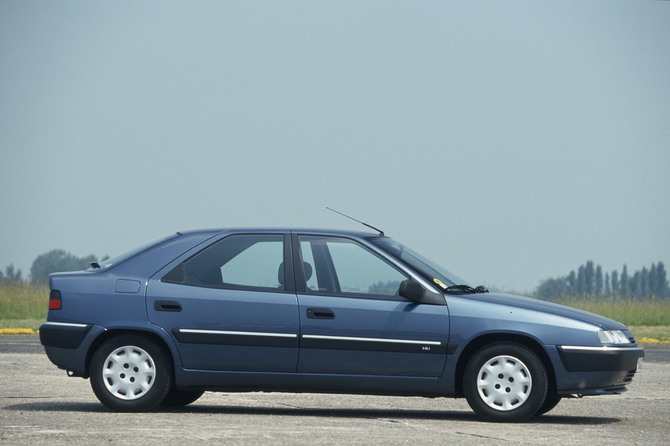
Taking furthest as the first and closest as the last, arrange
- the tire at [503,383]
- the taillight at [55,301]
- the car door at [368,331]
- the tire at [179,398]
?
the tire at [179,398] < the taillight at [55,301] < the car door at [368,331] < the tire at [503,383]

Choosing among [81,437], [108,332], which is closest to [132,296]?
[108,332]

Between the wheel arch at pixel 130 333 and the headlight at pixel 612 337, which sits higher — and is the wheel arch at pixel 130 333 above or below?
below

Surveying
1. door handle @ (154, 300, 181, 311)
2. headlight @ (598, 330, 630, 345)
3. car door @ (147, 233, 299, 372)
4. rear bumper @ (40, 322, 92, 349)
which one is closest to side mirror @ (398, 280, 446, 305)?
car door @ (147, 233, 299, 372)

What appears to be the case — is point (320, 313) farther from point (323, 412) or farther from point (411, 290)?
point (323, 412)

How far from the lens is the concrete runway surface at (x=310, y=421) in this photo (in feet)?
28.1

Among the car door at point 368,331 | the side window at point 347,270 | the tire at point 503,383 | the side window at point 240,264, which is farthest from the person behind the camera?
the side window at point 240,264

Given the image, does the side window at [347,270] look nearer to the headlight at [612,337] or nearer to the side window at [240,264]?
the side window at [240,264]

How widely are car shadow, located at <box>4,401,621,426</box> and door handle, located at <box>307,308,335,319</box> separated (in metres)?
0.97

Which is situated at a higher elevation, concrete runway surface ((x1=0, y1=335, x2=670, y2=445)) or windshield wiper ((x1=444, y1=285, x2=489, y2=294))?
windshield wiper ((x1=444, y1=285, x2=489, y2=294))

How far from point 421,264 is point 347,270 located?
751 mm

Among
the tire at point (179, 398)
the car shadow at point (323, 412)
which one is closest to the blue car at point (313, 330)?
the car shadow at point (323, 412)

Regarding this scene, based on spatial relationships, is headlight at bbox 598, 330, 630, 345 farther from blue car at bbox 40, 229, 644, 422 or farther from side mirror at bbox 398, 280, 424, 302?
side mirror at bbox 398, 280, 424, 302

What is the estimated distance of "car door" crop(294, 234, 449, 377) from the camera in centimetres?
998

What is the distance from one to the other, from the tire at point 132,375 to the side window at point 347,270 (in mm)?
1562
